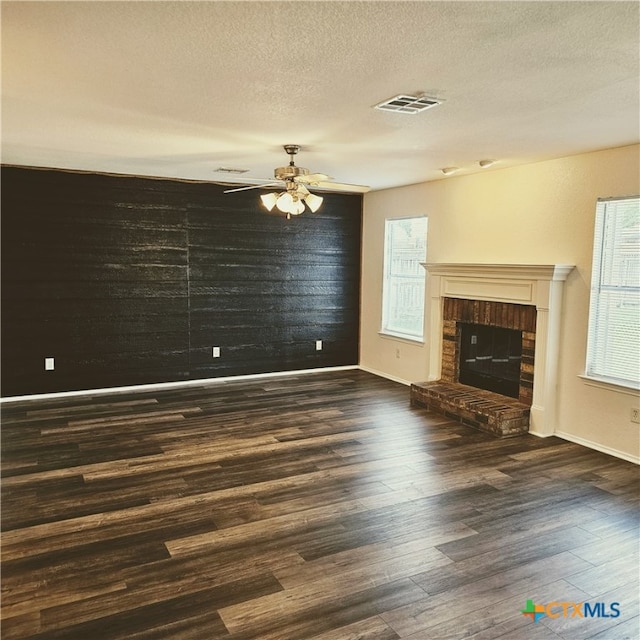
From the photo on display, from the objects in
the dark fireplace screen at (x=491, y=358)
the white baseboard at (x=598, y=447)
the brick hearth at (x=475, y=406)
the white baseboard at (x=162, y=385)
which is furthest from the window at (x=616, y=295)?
the white baseboard at (x=162, y=385)

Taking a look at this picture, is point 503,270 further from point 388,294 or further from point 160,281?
point 160,281

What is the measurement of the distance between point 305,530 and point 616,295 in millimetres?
3204

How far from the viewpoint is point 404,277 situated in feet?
22.8

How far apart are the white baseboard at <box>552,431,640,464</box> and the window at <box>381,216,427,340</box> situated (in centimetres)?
226

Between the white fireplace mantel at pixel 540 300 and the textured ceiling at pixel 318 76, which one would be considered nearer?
the textured ceiling at pixel 318 76

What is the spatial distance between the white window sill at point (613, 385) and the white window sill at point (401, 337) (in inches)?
88.2

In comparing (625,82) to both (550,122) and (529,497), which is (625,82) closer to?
(550,122)

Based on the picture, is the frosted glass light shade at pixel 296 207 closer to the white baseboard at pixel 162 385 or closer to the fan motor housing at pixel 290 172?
the fan motor housing at pixel 290 172

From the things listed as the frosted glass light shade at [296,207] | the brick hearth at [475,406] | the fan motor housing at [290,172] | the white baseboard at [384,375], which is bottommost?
the white baseboard at [384,375]

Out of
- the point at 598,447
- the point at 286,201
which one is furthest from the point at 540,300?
the point at 286,201

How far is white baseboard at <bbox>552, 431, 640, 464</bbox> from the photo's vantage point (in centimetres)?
426

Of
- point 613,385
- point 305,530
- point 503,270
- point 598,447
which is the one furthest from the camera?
point 503,270

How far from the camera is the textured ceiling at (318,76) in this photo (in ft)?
6.74

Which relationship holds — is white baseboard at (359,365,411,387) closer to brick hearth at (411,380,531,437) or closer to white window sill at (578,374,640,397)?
brick hearth at (411,380,531,437)
